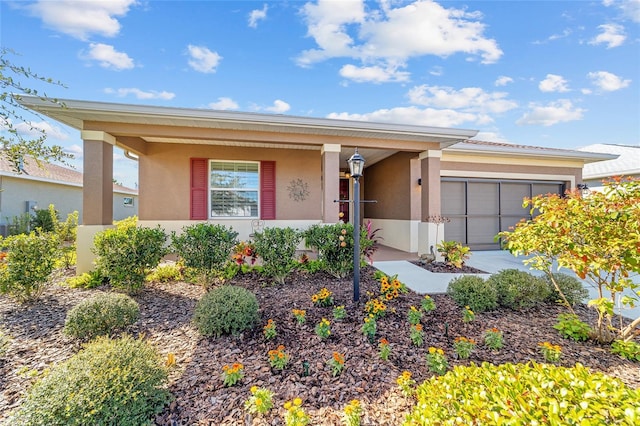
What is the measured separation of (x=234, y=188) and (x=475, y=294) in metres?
6.36

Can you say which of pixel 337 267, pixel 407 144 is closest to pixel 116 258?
pixel 337 267

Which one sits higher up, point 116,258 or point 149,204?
point 149,204

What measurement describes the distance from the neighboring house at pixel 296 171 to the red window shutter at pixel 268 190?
3cm

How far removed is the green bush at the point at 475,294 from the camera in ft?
11.8

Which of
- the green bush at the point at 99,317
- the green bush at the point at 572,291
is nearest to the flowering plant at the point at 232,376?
the green bush at the point at 99,317

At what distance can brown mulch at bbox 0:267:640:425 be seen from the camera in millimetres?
2008

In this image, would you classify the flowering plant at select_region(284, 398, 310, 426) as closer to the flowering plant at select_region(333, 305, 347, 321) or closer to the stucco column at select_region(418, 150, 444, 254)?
the flowering plant at select_region(333, 305, 347, 321)

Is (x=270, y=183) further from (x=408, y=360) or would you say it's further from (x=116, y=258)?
(x=408, y=360)

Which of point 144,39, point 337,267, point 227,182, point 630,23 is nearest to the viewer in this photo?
point 337,267

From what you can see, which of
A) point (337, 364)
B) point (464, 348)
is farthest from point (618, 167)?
point (337, 364)

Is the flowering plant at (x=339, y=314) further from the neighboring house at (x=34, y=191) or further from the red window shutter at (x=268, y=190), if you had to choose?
the neighboring house at (x=34, y=191)

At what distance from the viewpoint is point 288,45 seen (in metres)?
7.10

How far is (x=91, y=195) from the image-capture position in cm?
514

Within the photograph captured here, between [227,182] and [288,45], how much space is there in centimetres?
414
